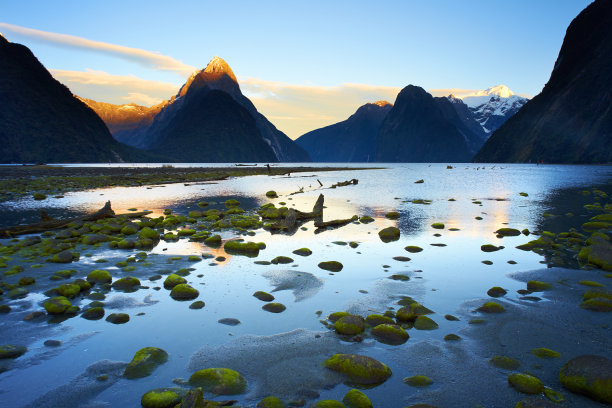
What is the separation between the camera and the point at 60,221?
15.8 m

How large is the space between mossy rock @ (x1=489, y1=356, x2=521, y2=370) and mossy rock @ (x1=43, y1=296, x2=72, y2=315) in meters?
7.69

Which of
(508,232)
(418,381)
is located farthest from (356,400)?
(508,232)

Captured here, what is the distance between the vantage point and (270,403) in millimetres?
4266

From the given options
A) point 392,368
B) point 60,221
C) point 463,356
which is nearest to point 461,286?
point 463,356

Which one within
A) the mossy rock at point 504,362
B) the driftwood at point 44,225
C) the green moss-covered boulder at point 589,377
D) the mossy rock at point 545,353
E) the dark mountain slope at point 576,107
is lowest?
the driftwood at point 44,225

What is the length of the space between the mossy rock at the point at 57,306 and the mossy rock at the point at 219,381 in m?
3.81

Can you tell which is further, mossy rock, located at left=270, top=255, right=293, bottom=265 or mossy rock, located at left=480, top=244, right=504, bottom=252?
mossy rock, located at left=480, top=244, right=504, bottom=252

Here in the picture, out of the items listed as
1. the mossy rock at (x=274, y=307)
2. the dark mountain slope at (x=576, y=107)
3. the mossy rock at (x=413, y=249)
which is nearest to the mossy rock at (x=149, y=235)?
the mossy rock at (x=274, y=307)

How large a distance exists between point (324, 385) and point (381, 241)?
934 centimetres

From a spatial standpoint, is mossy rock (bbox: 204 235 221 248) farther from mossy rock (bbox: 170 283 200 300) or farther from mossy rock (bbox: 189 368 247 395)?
mossy rock (bbox: 189 368 247 395)

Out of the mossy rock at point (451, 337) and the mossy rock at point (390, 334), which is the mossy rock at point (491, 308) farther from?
the mossy rock at point (390, 334)

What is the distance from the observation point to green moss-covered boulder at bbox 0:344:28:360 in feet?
17.5

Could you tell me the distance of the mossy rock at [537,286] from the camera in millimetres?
8336

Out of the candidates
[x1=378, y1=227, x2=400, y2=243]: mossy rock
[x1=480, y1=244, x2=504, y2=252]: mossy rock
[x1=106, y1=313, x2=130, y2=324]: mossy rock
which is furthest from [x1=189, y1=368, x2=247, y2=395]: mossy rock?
[x1=480, y1=244, x2=504, y2=252]: mossy rock
